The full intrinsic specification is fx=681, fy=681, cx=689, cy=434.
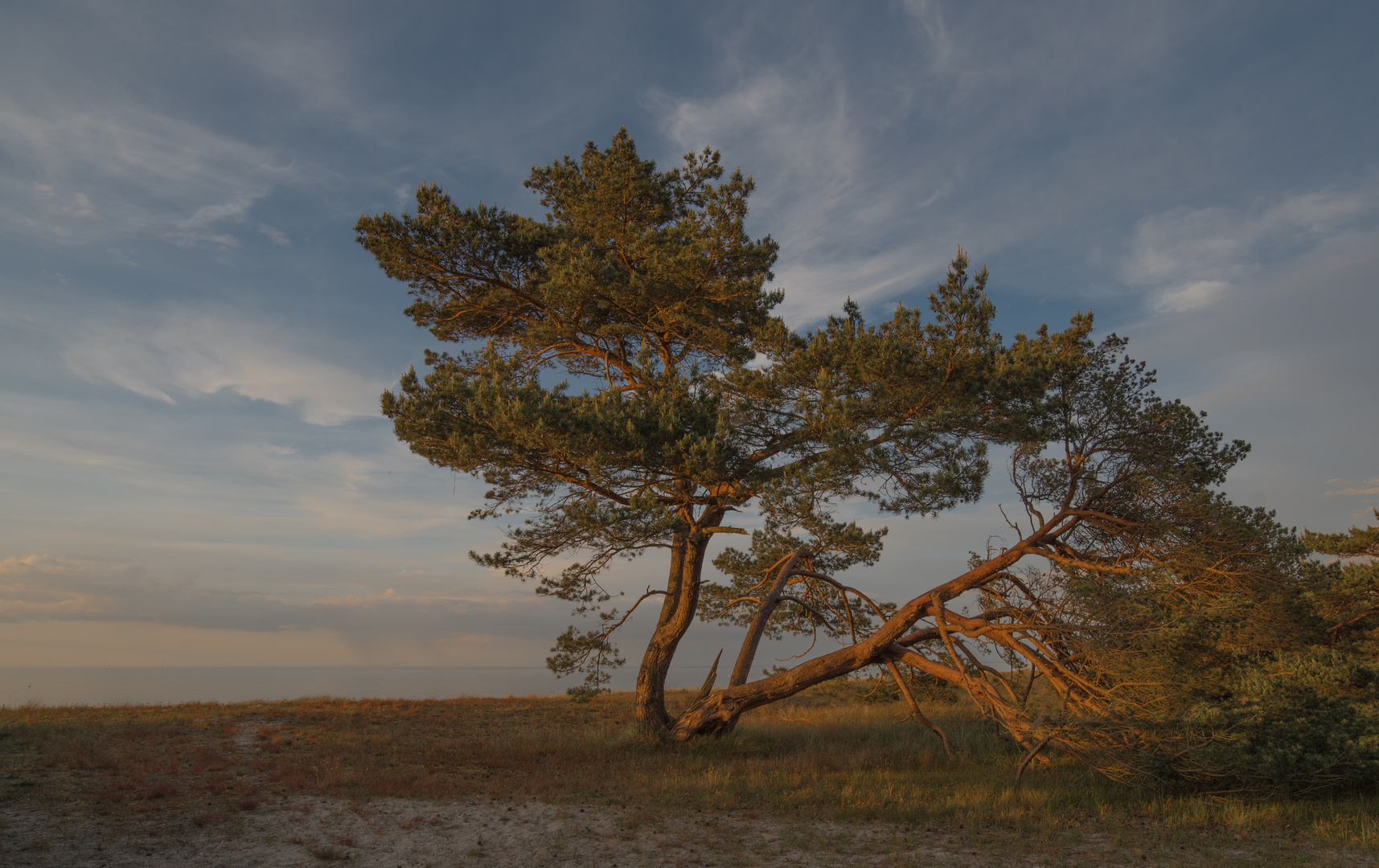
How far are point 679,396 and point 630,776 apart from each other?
20.4 ft

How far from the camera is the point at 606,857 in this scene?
7.15m

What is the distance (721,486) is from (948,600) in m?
4.72

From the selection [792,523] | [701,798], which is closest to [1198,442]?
[792,523]

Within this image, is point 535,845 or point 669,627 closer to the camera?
point 535,845

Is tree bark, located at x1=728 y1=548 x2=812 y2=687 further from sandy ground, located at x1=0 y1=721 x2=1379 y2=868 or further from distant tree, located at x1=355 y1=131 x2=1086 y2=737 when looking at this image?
sandy ground, located at x1=0 y1=721 x2=1379 y2=868

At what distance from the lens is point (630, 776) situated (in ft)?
35.7

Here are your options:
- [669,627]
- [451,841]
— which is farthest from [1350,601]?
[451,841]

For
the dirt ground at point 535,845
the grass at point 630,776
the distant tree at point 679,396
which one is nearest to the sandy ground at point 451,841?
the dirt ground at point 535,845

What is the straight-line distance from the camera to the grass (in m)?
8.62

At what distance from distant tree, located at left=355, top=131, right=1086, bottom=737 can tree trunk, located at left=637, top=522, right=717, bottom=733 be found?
0.04m

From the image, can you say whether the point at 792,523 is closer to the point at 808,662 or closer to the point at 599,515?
the point at 808,662

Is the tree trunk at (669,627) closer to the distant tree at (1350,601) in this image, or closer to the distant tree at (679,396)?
the distant tree at (679,396)

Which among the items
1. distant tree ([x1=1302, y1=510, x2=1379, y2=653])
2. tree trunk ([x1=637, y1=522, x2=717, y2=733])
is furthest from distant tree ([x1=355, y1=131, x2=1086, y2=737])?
distant tree ([x1=1302, y1=510, x2=1379, y2=653])

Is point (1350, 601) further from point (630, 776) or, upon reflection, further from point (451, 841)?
point (451, 841)
